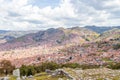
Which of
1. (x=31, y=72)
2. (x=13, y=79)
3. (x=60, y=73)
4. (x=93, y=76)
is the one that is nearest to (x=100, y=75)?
(x=93, y=76)

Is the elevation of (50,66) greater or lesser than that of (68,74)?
lesser

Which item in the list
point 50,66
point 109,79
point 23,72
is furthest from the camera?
point 50,66

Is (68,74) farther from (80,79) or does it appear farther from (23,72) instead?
(23,72)

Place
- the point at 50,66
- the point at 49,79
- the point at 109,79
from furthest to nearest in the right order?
1. the point at 50,66
2. the point at 49,79
3. the point at 109,79

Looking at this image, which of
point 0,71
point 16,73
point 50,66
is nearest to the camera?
point 16,73

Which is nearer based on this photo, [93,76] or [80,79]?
[80,79]

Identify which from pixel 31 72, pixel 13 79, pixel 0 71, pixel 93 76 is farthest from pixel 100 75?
pixel 0 71

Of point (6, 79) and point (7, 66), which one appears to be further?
point (7, 66)

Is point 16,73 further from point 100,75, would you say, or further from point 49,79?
point 100,75

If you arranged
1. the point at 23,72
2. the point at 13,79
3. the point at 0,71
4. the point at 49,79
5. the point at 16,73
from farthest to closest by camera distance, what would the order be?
the point at 0,71 → the point at 23,72 → the point at 16,73 → the point at 49,79 → the point at 13,79
